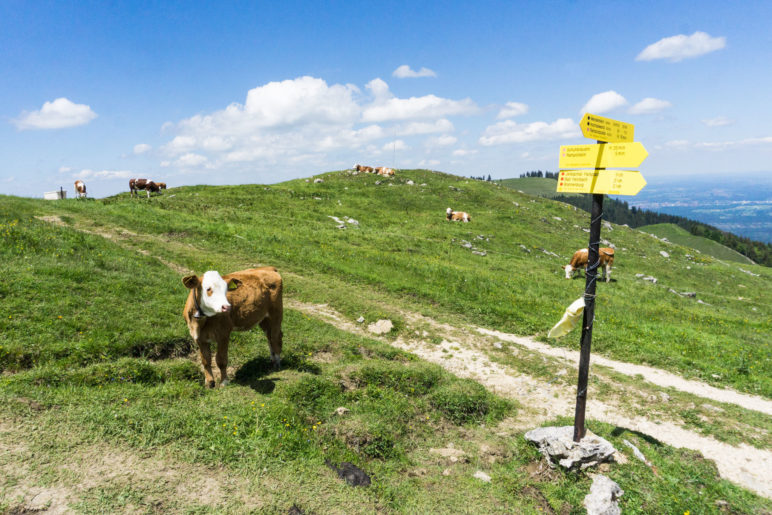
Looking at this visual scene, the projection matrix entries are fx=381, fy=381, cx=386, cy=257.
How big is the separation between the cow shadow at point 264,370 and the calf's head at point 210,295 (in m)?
2.38

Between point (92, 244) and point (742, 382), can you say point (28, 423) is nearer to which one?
point (92, 244)

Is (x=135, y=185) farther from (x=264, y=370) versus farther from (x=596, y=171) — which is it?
(x=596, y=171)

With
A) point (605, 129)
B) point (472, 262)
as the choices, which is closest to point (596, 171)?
point (605, 129)

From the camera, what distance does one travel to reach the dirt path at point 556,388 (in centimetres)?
944

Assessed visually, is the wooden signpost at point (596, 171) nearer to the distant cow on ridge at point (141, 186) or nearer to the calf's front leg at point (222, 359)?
the calf's front leg at point (222, 359)

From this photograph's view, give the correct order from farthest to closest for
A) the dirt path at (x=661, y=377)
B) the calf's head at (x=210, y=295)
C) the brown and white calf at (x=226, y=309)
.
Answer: the dirt path at (x=661, y=377)
the brown and white calf at (x=226, y=309)
the calf's head at (x=210, y=295)

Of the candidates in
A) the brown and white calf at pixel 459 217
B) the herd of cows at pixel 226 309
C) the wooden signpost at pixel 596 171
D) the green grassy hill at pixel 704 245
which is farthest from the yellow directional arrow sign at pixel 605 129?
the green grassy hill at pixel 704 245

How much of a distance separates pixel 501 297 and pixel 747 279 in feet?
114

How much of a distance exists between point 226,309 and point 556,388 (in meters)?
10.7

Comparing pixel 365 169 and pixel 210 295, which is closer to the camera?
pixel 210 295

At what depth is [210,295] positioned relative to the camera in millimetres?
8547

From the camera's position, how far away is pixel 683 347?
659 inches

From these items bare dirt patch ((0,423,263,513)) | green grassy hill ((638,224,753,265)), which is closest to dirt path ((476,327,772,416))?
bare dirt patch ((0,423,263,513))

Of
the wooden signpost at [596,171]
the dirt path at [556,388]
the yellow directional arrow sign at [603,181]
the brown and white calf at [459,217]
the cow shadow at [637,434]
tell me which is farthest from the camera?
the brown and white calf at [459,217]
